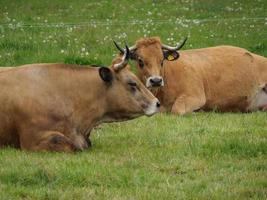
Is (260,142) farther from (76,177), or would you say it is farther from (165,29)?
(165,29)

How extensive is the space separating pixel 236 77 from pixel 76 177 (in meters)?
7.99

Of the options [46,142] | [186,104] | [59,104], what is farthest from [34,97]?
[186,104]

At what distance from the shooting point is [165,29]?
24.3 meters

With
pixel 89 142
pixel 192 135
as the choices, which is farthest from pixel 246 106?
pixel 89 142

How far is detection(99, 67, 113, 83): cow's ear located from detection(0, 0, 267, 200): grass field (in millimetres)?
902

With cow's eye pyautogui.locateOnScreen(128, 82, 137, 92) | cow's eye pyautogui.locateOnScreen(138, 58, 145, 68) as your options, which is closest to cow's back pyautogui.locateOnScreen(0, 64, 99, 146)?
cow's eye pyautogui.locateOnScreen(128, 82, 137, 92)

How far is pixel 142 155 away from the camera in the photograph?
36.2ft

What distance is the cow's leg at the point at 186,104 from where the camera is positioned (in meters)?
15.9

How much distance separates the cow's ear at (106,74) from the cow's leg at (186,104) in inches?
149

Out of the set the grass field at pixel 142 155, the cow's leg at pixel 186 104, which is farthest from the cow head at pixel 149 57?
the grass field at pixel 142 155

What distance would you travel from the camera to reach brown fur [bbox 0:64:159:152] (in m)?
11.4

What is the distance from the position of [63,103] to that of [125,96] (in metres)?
0.96

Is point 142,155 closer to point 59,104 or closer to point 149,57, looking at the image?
point 59,104

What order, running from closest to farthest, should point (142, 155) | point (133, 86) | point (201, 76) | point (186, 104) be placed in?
1. point (142, 155)
2. point (133, 86)
3. point (186, 104)
4. point (201, 76)
